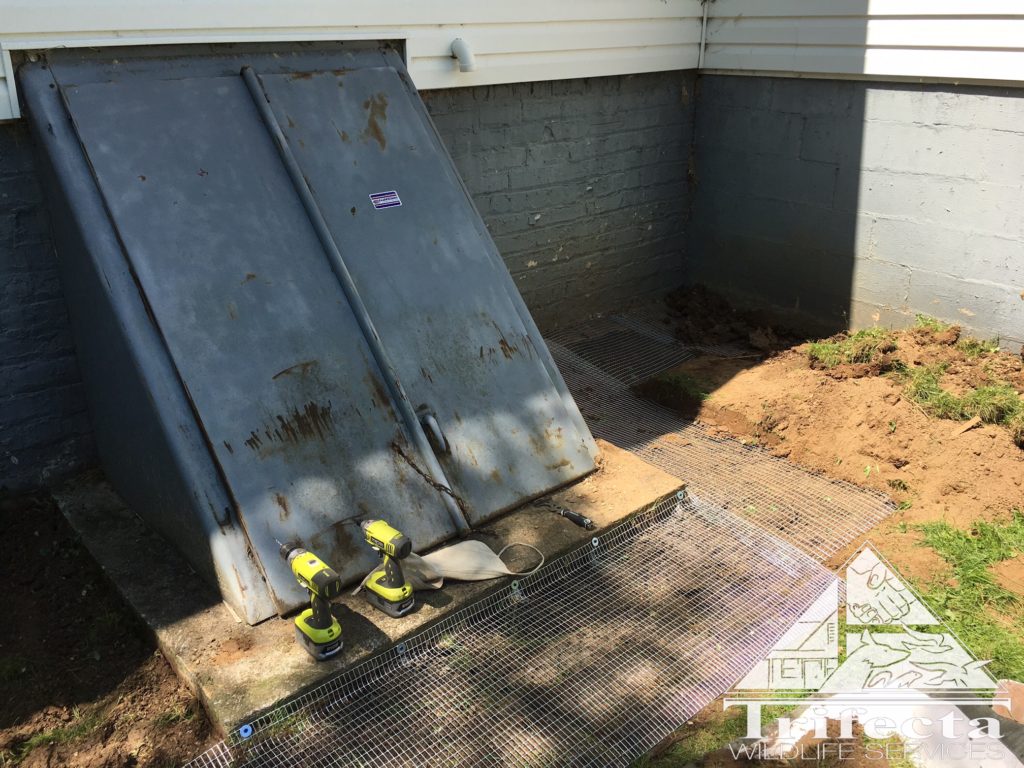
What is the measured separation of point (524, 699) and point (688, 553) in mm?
1144

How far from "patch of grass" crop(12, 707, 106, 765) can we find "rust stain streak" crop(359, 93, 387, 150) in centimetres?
276

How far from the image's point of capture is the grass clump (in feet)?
14.7

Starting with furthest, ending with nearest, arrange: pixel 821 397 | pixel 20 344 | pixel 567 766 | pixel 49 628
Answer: pixel 821 397
pixel 20 344
pixel 49 628
pixel 567 766

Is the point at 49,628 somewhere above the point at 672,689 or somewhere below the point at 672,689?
above

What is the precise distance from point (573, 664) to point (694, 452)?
186cm

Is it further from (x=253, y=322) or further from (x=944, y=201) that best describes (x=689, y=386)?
(x=253, y=322)

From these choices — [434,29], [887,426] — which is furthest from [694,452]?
[434,29]

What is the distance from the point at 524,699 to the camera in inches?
118

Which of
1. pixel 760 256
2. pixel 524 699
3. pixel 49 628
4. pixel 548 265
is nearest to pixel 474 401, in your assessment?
pixel 524 699

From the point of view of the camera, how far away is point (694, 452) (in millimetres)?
4695

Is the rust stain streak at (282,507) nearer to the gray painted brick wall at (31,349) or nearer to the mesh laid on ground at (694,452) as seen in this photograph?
the gray painted brick wall at (31,349)

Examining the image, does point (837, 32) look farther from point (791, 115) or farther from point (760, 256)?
point (760, 256)

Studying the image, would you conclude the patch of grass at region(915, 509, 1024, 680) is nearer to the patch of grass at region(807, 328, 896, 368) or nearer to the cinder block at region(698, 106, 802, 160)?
the patch of grass at region(807, 328, 896, 368)

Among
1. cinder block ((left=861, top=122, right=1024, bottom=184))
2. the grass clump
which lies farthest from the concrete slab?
cinder block ((left=861, top=122, right=1024, bottom=184))
